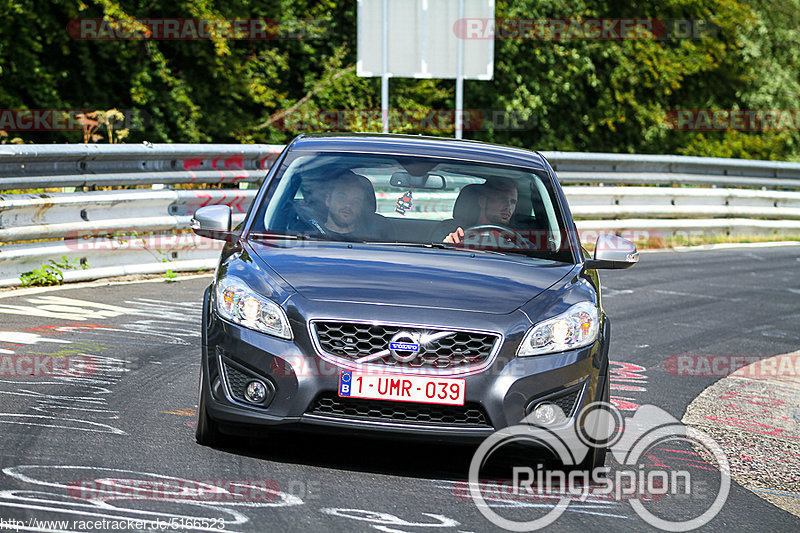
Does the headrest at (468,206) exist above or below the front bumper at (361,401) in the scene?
above

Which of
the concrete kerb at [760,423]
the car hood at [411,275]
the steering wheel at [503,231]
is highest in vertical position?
the steering wheel at [503,231]

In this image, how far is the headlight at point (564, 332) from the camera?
5.35 m

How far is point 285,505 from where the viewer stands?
4734 millimetres

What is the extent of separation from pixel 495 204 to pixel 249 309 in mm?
1741

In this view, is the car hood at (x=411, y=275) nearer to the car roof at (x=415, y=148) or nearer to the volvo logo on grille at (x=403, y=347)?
the volvo logo on grille at (x=403, y=347)

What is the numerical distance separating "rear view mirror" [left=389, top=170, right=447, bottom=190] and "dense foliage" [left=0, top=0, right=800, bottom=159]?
15526 mm

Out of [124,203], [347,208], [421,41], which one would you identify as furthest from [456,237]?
[421,41]

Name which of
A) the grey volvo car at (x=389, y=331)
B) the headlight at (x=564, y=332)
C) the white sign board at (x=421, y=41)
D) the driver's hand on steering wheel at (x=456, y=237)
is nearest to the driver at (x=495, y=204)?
the driver's hand on steering wheel at (x=456, y=237)

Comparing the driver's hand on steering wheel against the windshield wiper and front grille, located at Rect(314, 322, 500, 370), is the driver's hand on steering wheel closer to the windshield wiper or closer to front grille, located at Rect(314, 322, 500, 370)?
the windshield wiper

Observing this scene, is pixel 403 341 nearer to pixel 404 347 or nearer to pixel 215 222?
pixel 404 347

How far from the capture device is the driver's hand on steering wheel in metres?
6.45

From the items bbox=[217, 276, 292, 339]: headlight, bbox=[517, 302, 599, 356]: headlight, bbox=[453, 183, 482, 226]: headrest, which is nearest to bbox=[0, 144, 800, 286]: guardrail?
bbox=[453, 183, 482, 226]: headrest

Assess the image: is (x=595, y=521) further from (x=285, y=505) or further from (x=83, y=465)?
(x=83, y=465)

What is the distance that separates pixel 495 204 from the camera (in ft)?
21.8
